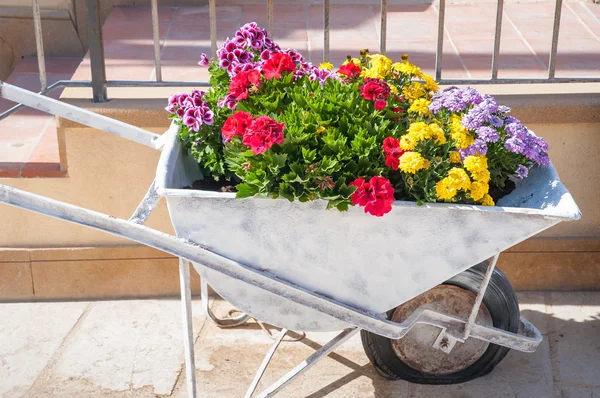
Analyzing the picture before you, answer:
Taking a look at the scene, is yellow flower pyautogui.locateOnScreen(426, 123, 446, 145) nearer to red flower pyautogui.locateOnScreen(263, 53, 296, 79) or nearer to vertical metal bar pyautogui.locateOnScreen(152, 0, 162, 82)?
red flower pyautogui.locateOnScreen(263, 53, 296, 79)

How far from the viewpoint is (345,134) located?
2.32 m

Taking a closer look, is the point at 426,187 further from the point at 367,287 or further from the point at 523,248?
the point at 523,248

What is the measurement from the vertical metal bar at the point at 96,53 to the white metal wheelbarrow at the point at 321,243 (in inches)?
26.2

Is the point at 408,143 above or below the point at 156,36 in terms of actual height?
below

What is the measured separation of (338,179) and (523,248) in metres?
1.52

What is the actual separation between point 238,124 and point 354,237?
17.6 inches

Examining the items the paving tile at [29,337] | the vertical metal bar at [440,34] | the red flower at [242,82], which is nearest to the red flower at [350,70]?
the red flower at [242,82]

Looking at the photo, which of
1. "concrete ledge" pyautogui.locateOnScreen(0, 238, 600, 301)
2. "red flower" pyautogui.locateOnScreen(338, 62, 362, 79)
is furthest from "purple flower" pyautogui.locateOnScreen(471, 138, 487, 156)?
"concrete ledge" pyautogui.locateOnScreen(0, 238, 600, 301)

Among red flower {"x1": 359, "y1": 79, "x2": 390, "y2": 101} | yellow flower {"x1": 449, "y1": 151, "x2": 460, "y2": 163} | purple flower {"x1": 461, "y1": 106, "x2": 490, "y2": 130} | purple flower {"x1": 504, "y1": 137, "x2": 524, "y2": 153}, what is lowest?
yellow flower {"x1": 449, "y1": 151, "x2": 460, "y2": 163}

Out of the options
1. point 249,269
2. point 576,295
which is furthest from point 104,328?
point 576,295

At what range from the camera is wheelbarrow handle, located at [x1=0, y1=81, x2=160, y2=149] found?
256cm

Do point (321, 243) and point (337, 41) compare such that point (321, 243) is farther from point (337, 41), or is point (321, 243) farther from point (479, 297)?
point (337, 41)

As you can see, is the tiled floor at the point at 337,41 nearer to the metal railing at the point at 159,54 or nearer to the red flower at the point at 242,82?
the metal railing at the point at 159,54

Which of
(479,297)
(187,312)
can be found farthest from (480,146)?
(187,312)
